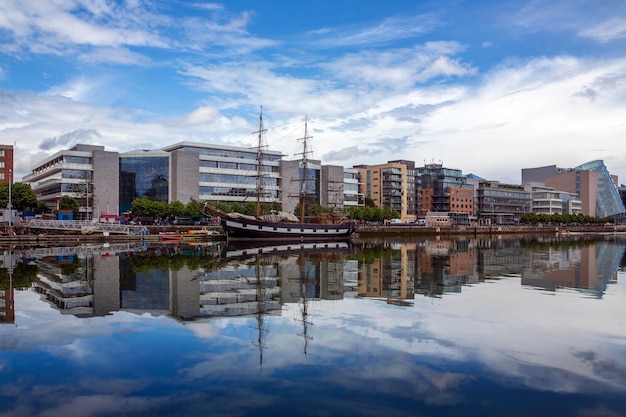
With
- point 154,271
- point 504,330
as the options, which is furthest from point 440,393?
point 154,271

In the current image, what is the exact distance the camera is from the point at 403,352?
1368 centimetres

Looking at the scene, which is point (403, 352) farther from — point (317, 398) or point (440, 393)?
point (317, 398)

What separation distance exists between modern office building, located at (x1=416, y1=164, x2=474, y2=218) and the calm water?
159251 millimetres

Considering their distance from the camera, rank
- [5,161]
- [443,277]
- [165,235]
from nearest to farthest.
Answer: [443,277] → [165,235] → [5,161]

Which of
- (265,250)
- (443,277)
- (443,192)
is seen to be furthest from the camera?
(443,192)

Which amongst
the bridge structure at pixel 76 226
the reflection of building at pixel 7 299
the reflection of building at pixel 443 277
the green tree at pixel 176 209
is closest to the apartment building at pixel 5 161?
the green tree at pixel 176 209

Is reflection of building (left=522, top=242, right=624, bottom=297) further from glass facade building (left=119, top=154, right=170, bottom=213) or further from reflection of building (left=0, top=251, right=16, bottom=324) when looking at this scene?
glass facade building (left=119, top=154, right=170, bottom=213)

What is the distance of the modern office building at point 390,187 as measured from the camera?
173375mm

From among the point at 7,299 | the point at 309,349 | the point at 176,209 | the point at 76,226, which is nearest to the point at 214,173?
the point at 176,209

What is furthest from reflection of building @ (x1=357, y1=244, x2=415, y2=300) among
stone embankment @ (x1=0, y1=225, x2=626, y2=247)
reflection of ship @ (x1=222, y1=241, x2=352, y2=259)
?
stone embankment @ (x1=0, y1=225, x2=626, y2=247)

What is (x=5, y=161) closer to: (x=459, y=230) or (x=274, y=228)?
(x=274, y=228)

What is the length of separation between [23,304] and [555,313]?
67.5 ft

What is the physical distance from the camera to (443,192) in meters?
184

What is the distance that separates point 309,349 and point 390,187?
161 meters
